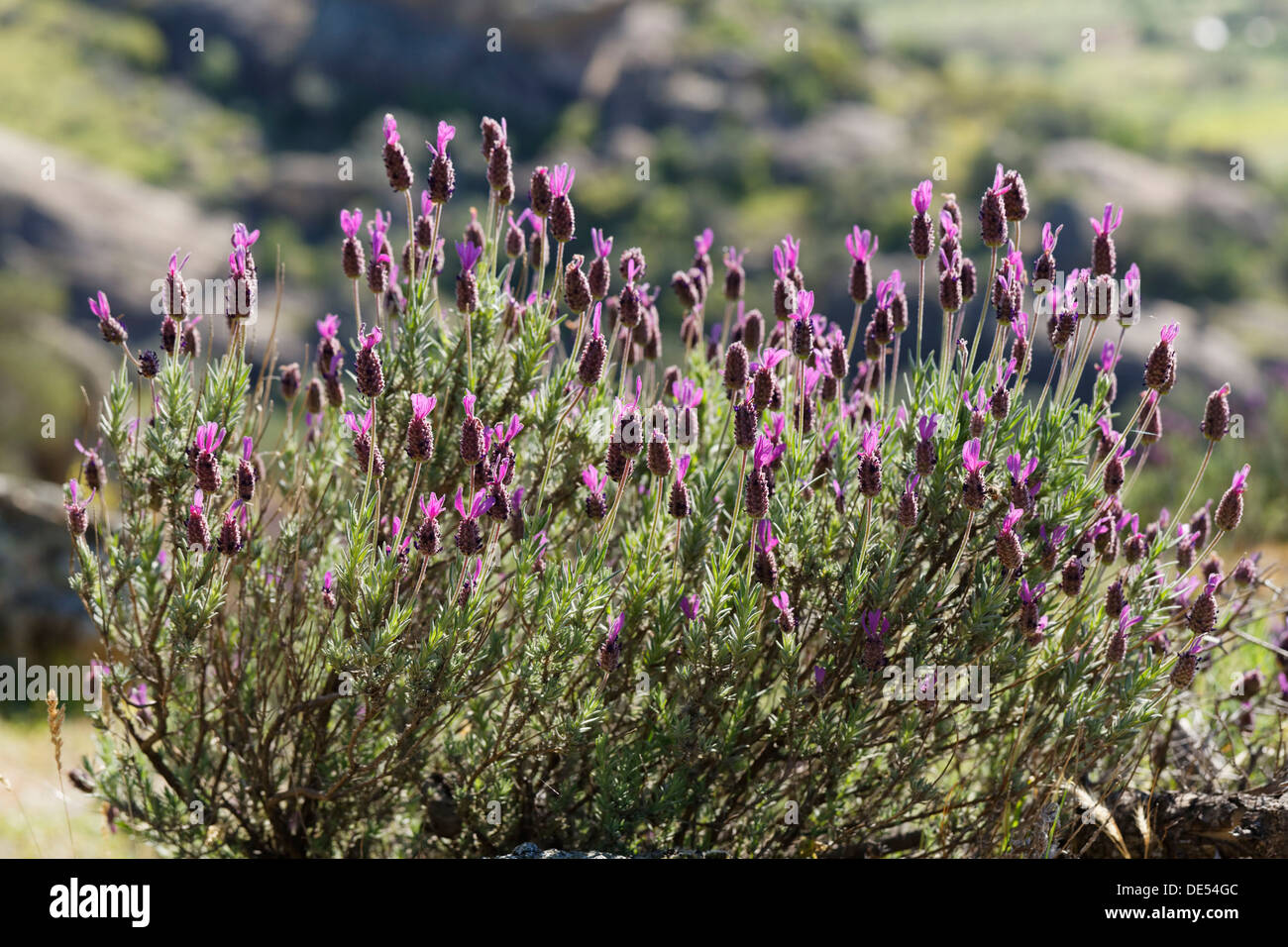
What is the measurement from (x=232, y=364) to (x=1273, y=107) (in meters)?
40.2

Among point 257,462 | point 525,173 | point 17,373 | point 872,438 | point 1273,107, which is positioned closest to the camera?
point 872,438

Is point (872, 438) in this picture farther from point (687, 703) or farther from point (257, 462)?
point (257, 462)

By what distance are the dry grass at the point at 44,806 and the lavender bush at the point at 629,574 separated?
885 millimetres

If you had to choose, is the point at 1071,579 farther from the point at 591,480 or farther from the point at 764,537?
the point at 591,480

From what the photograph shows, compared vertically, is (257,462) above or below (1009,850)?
above

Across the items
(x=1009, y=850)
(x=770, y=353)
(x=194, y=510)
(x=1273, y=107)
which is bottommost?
(x=1009, y=850)

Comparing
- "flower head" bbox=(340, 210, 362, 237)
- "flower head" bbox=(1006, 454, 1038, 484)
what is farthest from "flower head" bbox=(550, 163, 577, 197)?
"flower head" bbox=(1006, 454, 1038, 484)

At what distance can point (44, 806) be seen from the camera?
488 cm

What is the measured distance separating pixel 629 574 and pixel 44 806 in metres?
3.64

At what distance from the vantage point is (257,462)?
112 inches

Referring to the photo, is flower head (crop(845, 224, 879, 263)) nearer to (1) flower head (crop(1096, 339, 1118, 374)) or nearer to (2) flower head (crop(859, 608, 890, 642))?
(1) flower head (crop(1096, 339, 1118, 374))

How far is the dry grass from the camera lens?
146 inches
